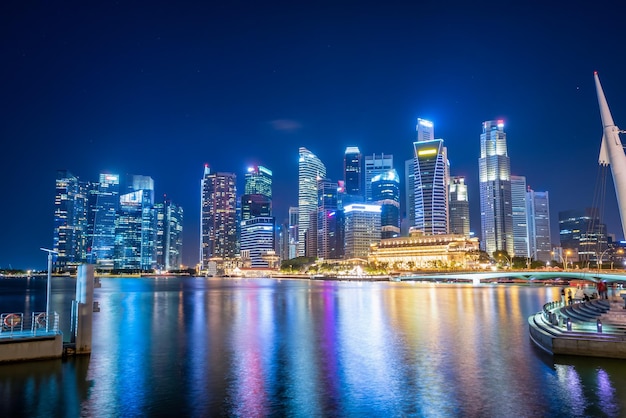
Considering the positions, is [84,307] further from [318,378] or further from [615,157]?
[615,157]

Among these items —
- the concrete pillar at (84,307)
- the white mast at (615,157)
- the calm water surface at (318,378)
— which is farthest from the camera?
the white mast at (615,157)

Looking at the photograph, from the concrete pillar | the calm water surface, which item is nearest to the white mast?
the calm water surface

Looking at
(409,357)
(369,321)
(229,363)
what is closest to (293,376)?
(229,363)

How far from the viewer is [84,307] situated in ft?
91.2

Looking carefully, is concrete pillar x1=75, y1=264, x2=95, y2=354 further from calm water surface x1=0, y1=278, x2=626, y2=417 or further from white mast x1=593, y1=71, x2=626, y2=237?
white mast x1=593, y1=71, x2=626, y2=237

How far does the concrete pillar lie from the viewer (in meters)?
28.0

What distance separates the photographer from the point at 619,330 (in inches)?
1117

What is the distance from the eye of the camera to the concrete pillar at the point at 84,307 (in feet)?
91.7

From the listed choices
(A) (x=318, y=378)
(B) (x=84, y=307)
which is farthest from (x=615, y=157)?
(B) (x=84, y=307)

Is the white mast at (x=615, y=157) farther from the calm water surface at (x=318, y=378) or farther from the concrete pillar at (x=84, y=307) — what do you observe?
the concrete pillar at (x=84, y=307)

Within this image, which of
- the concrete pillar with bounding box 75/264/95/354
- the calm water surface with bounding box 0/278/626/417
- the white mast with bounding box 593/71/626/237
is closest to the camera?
the calm water surface with bounding box 0/278/626/417

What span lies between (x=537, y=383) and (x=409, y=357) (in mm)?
8589

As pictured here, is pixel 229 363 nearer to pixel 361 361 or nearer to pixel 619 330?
pixel 361 361

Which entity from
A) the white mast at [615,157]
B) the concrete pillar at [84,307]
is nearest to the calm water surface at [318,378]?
the concrete pillar at [84,307]
